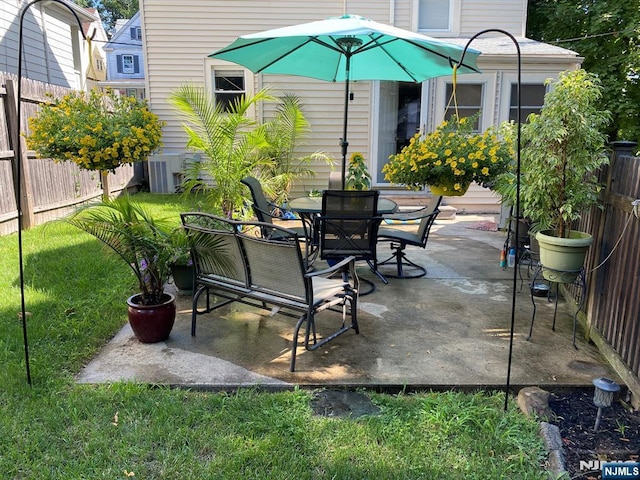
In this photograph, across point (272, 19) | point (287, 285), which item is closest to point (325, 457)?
point (287, 285)

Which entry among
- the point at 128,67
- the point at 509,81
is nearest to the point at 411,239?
the point at 509,81

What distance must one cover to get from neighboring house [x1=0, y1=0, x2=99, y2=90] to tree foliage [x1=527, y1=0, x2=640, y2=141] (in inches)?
417

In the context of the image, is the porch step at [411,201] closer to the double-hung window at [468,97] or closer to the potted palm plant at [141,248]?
the double-hung window at [468,97]

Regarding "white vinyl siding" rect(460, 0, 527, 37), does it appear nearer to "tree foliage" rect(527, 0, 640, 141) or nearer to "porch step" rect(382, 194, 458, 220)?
"tree foliage" rect(527, 0, 640, 141)

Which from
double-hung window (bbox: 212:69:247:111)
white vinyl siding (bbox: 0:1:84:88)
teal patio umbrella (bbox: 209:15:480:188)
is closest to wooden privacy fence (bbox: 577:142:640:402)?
teal patio umbrella (bbox: 209:15:480:188)

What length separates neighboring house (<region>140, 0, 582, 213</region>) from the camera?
345 inches

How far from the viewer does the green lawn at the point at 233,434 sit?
2064mm

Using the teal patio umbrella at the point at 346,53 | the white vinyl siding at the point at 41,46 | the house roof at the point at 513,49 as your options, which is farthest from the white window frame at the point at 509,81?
the white vinyl siding at the point at 41,46

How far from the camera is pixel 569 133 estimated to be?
3043 mm

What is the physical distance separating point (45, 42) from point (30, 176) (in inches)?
287

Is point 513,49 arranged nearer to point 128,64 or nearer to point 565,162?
point 565,162

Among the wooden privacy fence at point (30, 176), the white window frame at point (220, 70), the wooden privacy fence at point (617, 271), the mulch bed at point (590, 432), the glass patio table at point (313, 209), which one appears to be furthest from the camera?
Answer: the white window frame at point (220, 70)

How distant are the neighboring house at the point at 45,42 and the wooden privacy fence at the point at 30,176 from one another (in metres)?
2.48

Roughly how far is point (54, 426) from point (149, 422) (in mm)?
447
